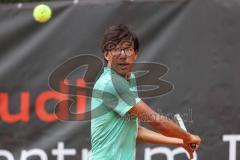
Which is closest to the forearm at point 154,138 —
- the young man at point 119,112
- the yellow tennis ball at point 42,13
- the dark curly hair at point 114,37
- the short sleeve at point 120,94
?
the young man at point 119,112

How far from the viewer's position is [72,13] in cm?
378

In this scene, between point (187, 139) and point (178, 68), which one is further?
point (178, 68)

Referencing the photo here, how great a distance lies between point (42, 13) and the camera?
376 cm

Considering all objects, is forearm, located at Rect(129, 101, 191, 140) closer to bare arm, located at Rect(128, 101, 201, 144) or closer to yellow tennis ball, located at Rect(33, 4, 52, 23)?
bare arm, located at Rect(128, 101, 201, 144)

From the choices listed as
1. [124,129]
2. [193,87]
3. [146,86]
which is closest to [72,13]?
[146,86]

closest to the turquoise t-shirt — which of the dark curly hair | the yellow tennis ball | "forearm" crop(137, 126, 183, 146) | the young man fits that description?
the young man

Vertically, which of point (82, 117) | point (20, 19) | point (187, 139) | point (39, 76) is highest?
point (20, 19)

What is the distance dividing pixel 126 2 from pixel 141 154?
40.1 inches

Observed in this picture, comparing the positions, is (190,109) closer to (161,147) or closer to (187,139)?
(161,147)

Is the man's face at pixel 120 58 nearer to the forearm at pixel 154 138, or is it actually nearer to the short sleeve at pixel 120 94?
the short sleeve at pixel 120 94

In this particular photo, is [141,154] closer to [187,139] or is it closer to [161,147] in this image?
[161,147]

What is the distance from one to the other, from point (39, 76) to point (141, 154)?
86cm

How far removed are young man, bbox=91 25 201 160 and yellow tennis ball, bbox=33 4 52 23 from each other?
127 centimetres

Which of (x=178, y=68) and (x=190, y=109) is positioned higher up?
(x=178, y=68)
